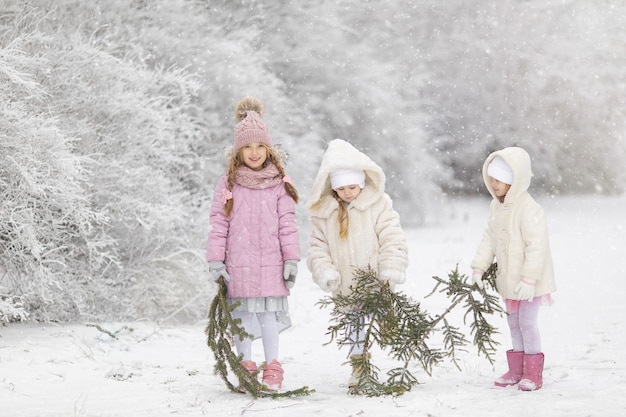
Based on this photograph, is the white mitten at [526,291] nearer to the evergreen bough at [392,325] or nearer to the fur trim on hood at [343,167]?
the evergreen bough at [392,325]

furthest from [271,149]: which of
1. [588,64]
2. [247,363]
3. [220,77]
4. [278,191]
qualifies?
[588,64]

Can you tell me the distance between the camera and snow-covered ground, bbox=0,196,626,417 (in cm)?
488

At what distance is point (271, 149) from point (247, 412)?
1.85m

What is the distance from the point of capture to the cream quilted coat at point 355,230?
553cm

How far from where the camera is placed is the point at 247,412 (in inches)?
189

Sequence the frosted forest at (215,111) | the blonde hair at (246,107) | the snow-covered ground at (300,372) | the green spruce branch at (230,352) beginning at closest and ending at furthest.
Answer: the snow-covered ground at (300,372)
the green spruce branch at (230,352)
the blonde hair at (246,107)
the frosted forest at (215,111)

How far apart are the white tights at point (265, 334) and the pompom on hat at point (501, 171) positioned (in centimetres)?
180

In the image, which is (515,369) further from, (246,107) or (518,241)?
(246,107)

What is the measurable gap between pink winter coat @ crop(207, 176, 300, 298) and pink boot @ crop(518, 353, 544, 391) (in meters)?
1.67

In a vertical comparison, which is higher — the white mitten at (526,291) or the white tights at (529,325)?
the white mitten at (526,291)

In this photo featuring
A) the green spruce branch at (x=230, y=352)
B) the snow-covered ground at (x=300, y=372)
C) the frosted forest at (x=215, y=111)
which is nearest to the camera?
the snow-covered ground at (x=300, y=372)

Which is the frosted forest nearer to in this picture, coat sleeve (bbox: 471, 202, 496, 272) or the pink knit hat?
the pink knit hat

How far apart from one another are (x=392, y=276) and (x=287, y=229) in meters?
0.80

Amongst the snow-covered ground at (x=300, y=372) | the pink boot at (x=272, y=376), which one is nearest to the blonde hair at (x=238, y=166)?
the pink boot at (x=272, y=376)
